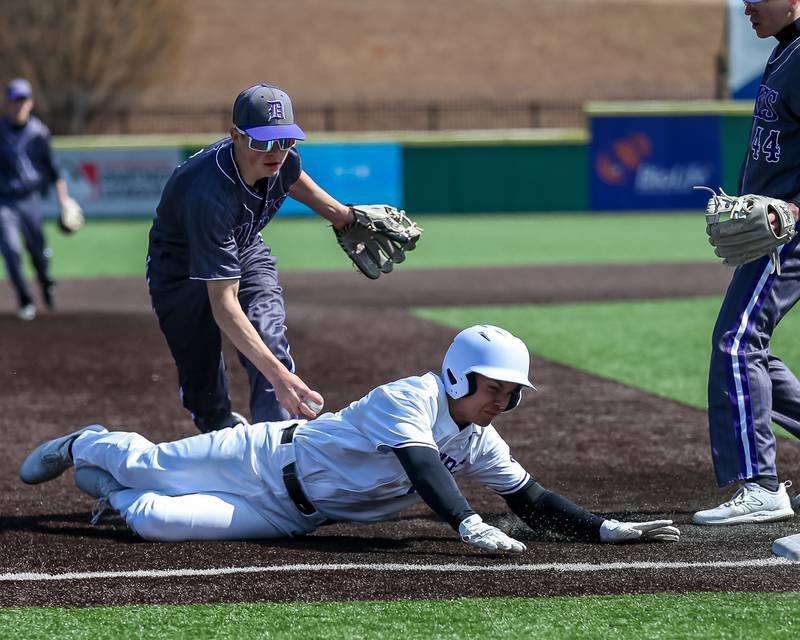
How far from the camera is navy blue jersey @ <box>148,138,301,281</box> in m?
5.58

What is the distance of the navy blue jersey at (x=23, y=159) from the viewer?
13172 millimetres

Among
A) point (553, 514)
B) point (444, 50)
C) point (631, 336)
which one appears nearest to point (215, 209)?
point (553, 514)

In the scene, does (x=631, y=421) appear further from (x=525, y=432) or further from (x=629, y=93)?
(x=629, y=93)

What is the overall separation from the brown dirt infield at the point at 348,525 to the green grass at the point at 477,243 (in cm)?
517

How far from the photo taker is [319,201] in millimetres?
6410

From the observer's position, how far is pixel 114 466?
5.63 m

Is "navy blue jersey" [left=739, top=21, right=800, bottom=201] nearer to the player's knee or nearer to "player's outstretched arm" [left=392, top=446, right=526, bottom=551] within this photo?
"player's outstretched arm" [left=392, top=446, right=526, bottom=551]

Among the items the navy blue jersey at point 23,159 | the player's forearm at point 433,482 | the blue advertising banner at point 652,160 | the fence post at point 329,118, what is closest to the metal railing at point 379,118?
the fence post at point 329,118

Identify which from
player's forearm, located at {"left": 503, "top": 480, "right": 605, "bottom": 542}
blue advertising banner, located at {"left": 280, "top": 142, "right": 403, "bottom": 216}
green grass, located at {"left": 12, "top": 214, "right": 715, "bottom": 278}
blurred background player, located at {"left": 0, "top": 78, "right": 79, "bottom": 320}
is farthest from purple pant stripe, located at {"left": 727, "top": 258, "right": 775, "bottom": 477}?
blue advertising banner, located at {"left": 280, "top": 142, "right": 403, "bottom": 216}

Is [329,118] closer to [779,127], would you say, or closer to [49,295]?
[49,295]

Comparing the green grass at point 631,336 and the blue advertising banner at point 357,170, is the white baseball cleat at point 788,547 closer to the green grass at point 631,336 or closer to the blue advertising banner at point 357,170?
the green grass at point 631,336

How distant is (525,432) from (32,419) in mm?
3034

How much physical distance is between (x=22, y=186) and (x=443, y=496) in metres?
9.43

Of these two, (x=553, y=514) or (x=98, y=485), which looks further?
(x=98, y=485)
